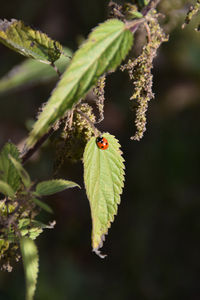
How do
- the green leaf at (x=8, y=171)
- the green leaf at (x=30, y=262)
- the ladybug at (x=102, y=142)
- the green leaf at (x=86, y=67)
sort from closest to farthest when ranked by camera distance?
the green leaf at (x=86, y=67), the green leaf at (x=30, y=262), the green leaf at (x=8, y=171), the ladybug at (x=102, y=142)

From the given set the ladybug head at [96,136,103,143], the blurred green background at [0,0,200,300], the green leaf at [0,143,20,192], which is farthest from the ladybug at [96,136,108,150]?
the blurred green background at [0,0,200,300]

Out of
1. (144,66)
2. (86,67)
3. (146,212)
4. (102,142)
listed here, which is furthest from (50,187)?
(146,212)

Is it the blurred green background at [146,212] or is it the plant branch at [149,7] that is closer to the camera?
the plant branch at [149,7]

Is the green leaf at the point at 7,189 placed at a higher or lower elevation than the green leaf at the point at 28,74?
lower

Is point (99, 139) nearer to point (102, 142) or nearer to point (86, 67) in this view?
point (102, 142)

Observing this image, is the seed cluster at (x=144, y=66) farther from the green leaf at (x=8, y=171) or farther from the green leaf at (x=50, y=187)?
the green leaf at (x=8, y=171)

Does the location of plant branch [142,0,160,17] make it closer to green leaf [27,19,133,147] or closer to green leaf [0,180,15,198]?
green leaf [27,19,133,147]

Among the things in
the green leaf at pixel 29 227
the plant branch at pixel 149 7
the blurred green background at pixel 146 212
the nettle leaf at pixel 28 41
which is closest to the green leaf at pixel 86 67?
the plant branch at pixel 149 7
